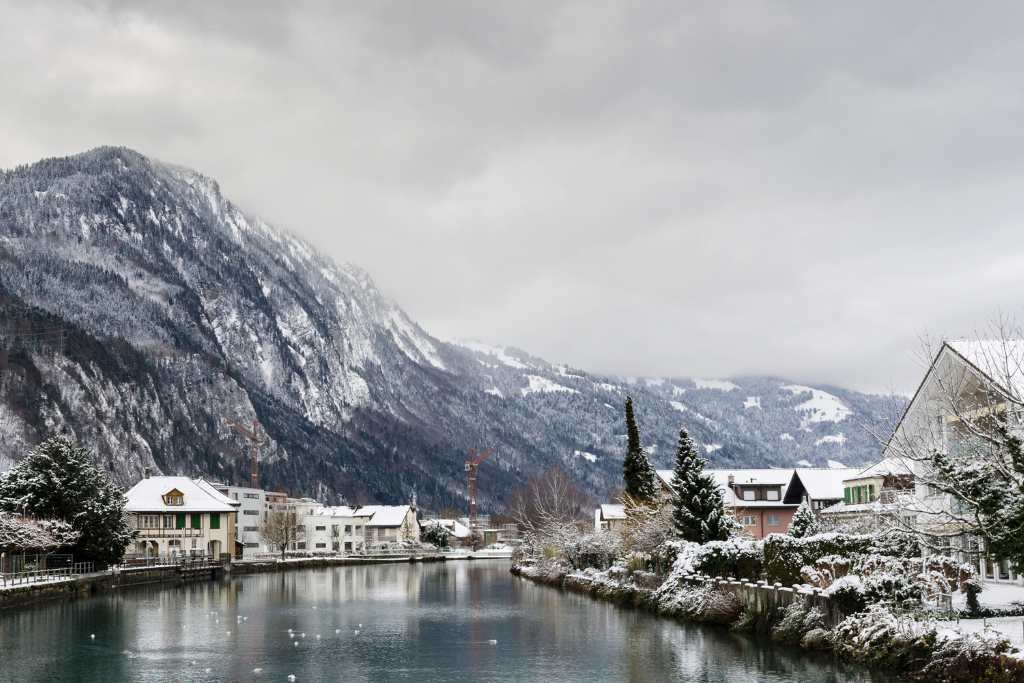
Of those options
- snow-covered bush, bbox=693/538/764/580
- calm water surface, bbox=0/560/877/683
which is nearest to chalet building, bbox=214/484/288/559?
calm water surface, bbox=0/560/877/683

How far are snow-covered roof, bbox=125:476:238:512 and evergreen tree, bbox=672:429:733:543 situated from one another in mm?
78615

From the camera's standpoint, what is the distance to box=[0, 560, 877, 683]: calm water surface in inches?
1415

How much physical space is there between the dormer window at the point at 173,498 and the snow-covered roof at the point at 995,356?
101260 mm

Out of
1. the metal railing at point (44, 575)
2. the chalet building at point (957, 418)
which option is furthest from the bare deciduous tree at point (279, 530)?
the chalet building at point (957, 418)

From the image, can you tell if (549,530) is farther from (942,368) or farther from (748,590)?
(942,368)

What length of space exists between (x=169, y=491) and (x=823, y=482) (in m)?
76.4

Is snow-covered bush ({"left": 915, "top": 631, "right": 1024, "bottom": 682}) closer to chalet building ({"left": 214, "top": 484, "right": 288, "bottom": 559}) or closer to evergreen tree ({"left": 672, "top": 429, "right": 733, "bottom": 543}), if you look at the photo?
evergreen tree ({"left": 672, "top": 429, "right": 733, "bottom": 543})

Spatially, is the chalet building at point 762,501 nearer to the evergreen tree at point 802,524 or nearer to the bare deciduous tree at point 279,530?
the evergreen tree at point 802,524

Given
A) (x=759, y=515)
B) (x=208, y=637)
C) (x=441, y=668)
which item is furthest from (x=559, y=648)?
(x=759, y=515)

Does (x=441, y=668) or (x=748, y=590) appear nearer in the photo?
(x=441, y=668)

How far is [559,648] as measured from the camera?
42438mm

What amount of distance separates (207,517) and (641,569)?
72801 millimetres

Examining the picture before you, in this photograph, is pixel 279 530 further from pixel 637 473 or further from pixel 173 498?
pixel 637 473

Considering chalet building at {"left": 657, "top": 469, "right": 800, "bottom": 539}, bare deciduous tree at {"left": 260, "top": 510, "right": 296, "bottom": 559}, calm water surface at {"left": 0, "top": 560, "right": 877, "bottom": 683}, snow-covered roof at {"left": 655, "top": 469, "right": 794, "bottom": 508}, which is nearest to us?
calm water surface at {"left": 0, "top": 560, "right": 877, "bottom": 683}
